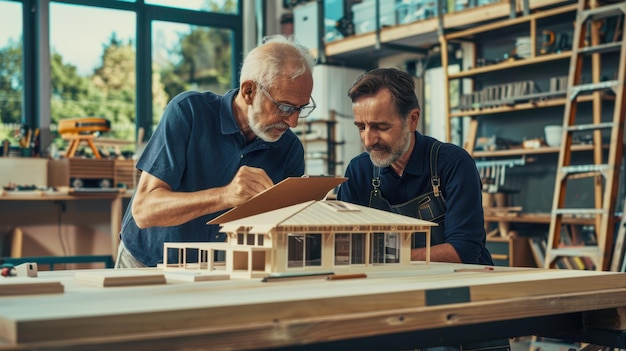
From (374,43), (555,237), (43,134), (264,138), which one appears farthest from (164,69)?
(264,138)

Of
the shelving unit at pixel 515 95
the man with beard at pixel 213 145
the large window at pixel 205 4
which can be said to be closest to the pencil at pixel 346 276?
the man with beard at pixel 213 145

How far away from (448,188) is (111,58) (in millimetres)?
6574

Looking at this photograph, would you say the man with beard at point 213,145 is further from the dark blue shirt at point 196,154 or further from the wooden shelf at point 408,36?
the wooden shelf at point 408,36

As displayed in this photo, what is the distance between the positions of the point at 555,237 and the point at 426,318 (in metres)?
4.92

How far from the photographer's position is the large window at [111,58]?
25.6 ft

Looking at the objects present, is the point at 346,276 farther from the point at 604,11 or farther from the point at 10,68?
the point at 10,68

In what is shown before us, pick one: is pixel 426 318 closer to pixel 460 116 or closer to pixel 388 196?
pixel 388 196

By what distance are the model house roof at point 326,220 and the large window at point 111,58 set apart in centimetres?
611

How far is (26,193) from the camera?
22.0ft

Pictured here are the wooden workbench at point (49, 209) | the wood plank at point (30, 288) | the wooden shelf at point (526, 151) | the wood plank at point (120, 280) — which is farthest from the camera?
the wooden workbench at point (49, 209)

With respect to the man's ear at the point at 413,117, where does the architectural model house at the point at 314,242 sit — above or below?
below

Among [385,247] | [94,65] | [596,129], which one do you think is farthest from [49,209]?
[385,247]

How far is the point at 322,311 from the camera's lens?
1337 millimetres

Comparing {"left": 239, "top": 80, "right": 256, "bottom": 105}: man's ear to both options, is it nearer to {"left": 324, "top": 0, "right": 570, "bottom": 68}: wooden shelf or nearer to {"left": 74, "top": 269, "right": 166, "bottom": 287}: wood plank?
{"left": 74, "top": 269, "right": 166, "bottom": 287}: wood plank
